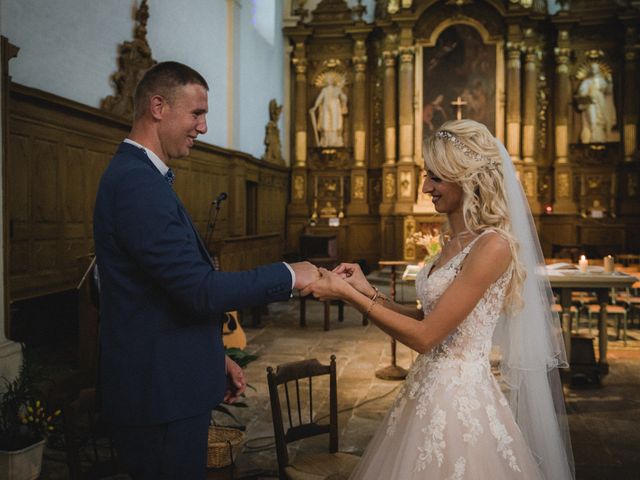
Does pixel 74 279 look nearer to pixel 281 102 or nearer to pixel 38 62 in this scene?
pixel 38 62

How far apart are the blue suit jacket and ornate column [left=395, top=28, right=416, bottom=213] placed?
11.6m

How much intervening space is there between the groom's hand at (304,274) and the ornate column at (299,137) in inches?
484

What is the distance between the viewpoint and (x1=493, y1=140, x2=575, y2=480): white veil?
2.33 metres

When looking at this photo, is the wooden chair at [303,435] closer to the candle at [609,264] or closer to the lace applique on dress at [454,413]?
the lace applique on dress at [454,413]

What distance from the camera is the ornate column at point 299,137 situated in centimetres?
1408

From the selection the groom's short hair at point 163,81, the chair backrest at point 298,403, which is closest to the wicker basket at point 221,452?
the chair backrest at point 298,403

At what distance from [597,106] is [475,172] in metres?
12.6

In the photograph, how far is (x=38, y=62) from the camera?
5.43 m

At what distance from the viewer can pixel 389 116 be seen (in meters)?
13.5

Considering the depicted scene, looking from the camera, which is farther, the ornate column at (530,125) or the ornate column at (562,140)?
the ornate column at (562,140)

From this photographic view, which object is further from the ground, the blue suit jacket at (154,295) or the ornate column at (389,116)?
the ornate column at (389,116)

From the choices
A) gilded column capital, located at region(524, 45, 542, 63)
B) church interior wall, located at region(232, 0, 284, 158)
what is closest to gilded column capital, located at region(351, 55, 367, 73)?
church interior wall, located at region(232, 0, 284, 158)

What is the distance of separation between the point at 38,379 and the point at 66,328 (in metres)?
2.52

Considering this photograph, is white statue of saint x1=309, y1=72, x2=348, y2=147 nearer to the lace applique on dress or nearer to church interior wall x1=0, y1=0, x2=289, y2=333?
church interior wall x1=0, y1=0, x2=289, y2=333
